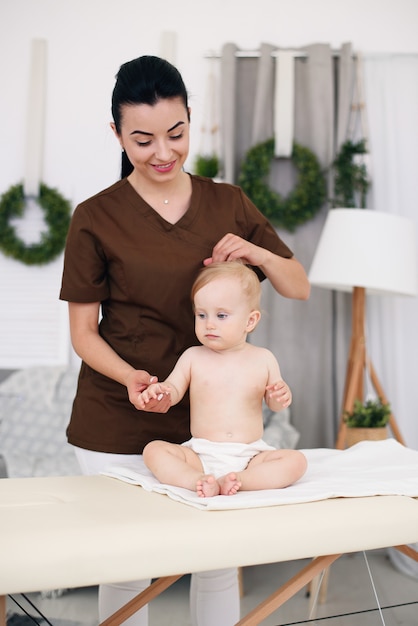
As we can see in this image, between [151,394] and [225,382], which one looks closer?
[151,394]

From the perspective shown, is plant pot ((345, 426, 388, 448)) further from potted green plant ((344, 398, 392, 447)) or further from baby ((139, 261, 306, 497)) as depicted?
baby ((139, 261, 306, 497))

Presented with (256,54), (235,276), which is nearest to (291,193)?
(256,54)

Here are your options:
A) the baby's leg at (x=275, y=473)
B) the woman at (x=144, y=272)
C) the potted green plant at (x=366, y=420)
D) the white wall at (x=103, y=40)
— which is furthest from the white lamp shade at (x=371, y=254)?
the baby's leg at (x=275, y=473)

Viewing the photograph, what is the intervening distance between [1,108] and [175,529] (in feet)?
10.4

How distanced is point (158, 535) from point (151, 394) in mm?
305

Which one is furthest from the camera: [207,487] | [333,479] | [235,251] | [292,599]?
[292,599]

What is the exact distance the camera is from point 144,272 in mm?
1424

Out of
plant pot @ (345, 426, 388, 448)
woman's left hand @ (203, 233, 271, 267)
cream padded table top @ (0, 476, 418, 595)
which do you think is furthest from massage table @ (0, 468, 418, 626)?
plant pot @ (345, 426, 388, 448)

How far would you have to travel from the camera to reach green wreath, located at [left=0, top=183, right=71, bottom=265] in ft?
11.9

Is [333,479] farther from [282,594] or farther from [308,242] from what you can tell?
[308,242]

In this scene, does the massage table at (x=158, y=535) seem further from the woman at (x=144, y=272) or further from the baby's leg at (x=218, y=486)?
the woman at (x=144, y=272)

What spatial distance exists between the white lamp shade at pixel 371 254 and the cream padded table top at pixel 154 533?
180cm

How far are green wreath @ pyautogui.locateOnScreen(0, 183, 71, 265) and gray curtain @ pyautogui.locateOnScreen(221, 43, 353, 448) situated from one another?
2.67 ft

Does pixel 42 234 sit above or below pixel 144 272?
above
